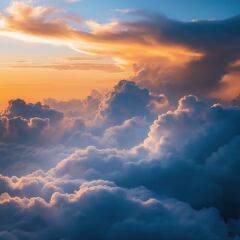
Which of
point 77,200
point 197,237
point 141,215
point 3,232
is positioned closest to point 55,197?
point 77,200

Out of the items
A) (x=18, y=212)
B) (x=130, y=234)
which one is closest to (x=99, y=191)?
(x=130, y=234)

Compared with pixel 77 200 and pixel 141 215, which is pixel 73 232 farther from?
pixel 141 215

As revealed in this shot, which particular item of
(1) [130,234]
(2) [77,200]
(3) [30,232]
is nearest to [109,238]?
(1) [130,234]

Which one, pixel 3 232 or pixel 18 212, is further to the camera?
pixel 18 212

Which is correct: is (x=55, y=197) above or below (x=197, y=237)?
above

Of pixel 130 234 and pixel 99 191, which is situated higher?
pixel 99 191

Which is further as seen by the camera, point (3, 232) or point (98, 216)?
point (98, 216)

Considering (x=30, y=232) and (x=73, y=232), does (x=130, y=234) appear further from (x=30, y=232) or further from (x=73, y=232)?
(x=30, y=232)

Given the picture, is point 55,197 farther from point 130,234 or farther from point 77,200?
point 130,234
